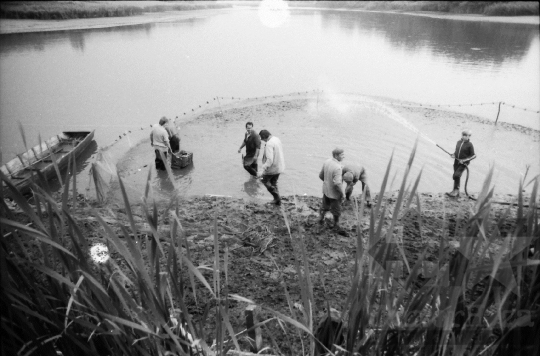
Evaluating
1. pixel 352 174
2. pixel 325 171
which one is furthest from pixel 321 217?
pixel 325 171

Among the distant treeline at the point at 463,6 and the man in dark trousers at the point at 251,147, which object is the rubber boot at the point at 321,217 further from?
the distant treeline at the point at 463,6

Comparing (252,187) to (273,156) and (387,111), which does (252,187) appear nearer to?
(273,156)

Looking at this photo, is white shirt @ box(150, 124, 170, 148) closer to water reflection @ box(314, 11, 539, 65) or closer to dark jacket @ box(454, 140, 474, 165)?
dark jacket @ box(454, 140, 474, 165)

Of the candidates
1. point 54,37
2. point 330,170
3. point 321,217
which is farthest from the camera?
point 54,37

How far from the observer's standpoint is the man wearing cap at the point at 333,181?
5.87m

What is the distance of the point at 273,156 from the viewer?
7.00m

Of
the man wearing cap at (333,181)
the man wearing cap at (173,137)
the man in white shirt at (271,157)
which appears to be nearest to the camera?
the man wearing cap at (333,181)

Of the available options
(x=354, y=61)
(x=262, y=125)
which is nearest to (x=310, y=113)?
(x=262, y=125)

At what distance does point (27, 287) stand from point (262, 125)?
40.2 ft

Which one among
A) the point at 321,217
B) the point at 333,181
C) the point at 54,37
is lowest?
the point at 321,217

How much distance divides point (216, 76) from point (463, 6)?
3366 cm

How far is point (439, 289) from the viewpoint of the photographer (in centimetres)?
181

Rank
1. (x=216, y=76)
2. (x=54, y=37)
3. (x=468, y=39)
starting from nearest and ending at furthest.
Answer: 1. (x=216, y=76)
2. (x=54, y=37)
3. (x=468, y=39)

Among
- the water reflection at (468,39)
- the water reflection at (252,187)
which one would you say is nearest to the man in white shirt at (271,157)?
the water reflection at (252,187)
